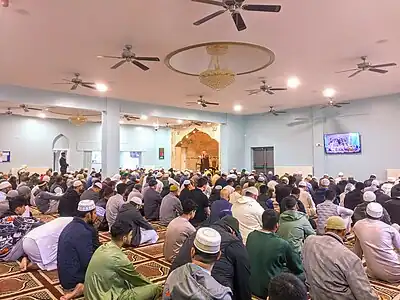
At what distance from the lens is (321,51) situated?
6301mm

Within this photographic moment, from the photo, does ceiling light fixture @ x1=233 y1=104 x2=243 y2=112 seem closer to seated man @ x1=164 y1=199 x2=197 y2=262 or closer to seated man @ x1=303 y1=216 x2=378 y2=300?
seated man @ x1=164 y1=199 x2=197 y2=262

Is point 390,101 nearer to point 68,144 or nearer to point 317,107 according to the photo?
point 317,107

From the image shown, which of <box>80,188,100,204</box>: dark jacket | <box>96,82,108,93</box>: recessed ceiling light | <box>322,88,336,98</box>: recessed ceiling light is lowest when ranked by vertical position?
<box>80,188,100,204</box>: dark jacket

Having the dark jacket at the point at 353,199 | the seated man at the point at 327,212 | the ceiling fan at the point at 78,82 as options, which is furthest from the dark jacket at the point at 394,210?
the ceiling fan at the point at 78,82

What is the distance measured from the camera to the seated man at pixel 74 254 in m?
3.08

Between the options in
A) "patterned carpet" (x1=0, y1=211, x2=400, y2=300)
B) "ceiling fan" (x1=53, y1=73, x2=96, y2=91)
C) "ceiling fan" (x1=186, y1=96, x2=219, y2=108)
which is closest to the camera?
"patterned carpet" (x1=0, y1=211, x2=400, y2=300)

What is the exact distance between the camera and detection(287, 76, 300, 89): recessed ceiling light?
8367 millimetres

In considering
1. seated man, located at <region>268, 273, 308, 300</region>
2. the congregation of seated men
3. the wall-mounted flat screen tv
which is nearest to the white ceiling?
the congregation of seated men

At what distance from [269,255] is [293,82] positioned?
263 inches

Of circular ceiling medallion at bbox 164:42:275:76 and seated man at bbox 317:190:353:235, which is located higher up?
circular ceiling medallion at bbox 164:42:275:76

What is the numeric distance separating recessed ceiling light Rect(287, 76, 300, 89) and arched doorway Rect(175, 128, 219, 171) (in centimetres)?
964

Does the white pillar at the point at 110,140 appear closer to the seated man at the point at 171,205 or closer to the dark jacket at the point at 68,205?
the seated man at the point at 171,205

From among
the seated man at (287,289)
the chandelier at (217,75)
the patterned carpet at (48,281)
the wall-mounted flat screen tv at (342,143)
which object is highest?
the chandelier at (217,75)

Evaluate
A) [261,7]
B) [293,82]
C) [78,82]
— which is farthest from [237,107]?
[261,7]
